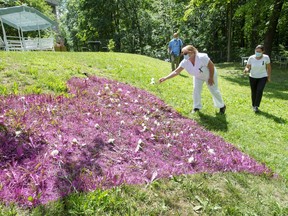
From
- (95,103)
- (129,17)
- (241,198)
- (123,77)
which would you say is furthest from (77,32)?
(241,198)

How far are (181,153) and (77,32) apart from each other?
120 feet

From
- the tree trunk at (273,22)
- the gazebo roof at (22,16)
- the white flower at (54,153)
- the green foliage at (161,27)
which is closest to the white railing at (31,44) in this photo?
the gazebo roof at (22,16)

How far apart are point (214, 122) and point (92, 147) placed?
3.19 meters

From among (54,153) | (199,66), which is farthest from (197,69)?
(54,153)

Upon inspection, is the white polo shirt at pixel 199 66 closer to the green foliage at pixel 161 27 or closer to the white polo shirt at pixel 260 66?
the white polo shirt at pixel 260 66

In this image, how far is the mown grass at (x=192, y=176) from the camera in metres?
2.79

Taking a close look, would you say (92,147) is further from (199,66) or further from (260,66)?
(260,66)

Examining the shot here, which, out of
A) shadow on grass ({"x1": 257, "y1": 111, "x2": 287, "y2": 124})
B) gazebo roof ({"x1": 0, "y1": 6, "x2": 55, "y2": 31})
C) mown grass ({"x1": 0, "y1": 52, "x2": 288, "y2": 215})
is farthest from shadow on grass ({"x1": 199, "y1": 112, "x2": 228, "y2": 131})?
gazebo roof ({"x1": 0, "y1": 6, "x2": 55, "y2": 31})

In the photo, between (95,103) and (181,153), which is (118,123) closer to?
(95,103)

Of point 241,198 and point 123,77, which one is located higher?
point 123,77

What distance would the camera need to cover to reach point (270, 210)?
316 cm

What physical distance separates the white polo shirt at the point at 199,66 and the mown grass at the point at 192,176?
0.94 m

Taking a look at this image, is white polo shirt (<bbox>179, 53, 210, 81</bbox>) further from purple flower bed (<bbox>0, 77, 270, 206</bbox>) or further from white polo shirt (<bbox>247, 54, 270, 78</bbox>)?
white polo shirt (<bbox>247, 54, 270, 78</bbox>)

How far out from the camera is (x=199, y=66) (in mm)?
5785
